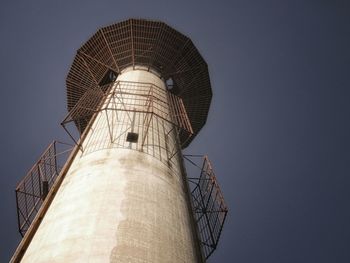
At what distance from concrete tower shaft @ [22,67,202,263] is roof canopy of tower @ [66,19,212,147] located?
8406mm

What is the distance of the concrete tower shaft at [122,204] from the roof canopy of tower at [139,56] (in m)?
8.41

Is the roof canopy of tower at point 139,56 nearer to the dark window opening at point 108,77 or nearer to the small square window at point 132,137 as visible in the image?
the dark window opening at point 108,77

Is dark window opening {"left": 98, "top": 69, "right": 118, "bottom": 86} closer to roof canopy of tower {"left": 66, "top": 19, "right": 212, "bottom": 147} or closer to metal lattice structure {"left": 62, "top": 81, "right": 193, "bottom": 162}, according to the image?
roof canopy of tower {"left": 66, "top": 19, "right": 212, "bottom": 147}

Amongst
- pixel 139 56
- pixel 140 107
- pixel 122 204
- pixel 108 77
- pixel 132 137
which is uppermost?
pixel 139 56

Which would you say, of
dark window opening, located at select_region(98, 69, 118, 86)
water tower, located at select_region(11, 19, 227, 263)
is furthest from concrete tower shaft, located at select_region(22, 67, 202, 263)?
dark window opening, located at select_region(98, 69, 118, 86)

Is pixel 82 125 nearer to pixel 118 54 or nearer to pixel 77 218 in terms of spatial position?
pixel 118 54

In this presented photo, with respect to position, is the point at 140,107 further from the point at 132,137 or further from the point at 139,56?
the point at 139,56

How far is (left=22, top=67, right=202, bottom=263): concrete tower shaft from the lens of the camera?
28.8 feet

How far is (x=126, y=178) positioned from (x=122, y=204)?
142 cm

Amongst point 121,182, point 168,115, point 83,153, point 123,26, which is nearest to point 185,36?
point 123,26

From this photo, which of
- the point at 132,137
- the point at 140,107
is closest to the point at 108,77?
the point at 140,107

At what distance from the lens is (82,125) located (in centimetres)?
2527

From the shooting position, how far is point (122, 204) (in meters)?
10.2

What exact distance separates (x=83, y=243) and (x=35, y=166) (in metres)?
8.20
